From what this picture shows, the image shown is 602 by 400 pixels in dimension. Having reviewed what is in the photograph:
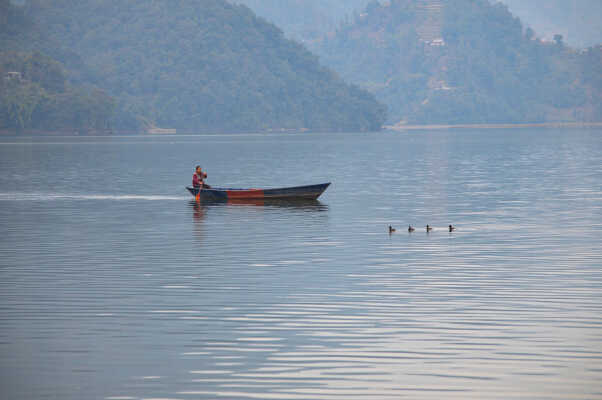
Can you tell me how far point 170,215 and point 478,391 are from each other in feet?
134

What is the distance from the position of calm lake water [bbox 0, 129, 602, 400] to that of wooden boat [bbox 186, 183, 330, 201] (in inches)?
155

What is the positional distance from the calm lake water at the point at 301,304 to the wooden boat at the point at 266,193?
3.95 meters

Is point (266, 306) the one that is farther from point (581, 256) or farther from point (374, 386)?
point (581, 256)

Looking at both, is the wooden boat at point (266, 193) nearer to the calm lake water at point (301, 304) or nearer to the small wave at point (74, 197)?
the calm lake water at point (301, 304)

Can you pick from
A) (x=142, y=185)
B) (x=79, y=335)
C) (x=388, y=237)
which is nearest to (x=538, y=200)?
(x=388, y=237)

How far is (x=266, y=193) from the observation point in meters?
64.8

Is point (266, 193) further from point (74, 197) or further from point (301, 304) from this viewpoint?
point (301, 304)

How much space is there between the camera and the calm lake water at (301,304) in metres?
20.1

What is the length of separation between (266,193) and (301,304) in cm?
3724

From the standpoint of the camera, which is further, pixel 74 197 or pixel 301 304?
pixel 74 197

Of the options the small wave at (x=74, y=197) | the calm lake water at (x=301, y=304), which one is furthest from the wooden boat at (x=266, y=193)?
the small wave at (x=74, y=197)

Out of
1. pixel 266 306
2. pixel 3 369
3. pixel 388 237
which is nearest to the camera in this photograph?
pixel 3 369

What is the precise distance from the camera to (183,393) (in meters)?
19.2

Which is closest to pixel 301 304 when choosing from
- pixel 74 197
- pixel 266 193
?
pixel 266 193
